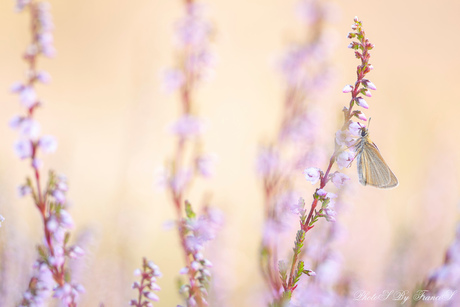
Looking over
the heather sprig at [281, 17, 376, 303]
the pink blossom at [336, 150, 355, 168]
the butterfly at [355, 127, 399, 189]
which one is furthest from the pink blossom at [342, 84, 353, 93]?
the butterfly at [355, 127, 399, 189]

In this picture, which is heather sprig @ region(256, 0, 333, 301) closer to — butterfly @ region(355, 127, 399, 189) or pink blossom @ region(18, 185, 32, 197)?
butterfly @ region(355, 127, 399, 189)

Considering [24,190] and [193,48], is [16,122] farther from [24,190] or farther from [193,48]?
[193,48]

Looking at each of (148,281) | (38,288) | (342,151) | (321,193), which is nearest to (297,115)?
(342,151)

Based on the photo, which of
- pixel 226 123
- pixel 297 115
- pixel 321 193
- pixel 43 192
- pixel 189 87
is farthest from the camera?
pixel 226 123

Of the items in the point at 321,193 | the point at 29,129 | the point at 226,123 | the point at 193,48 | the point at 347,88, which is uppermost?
the point at 226,123

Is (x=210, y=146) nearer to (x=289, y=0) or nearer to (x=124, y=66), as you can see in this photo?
(x=124, y=66)

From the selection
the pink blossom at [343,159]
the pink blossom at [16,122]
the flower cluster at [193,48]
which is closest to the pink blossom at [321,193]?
the pink blossom at [343,159]
